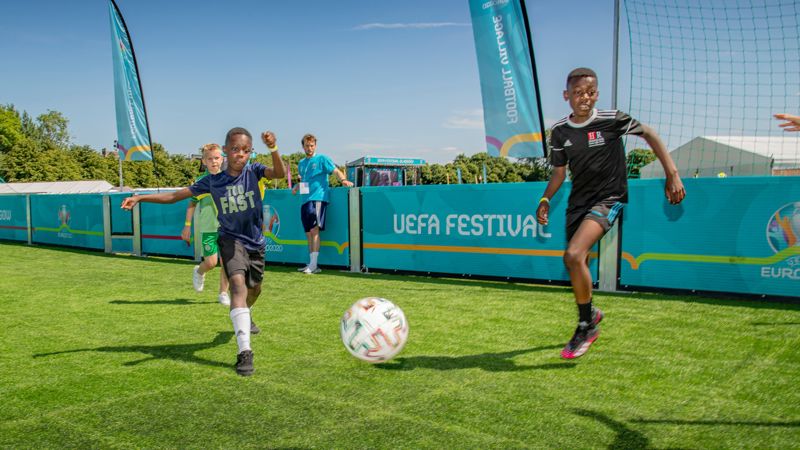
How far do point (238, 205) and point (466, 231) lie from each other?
15.5 ft

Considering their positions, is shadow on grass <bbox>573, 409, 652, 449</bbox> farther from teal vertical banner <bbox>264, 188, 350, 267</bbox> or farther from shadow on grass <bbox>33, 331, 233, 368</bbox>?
teal vertical banner <bbox>264, 188, 350, 267</bbox>

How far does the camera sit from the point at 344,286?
8.78 m

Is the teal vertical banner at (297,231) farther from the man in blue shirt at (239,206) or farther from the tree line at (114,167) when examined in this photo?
the tree line at (114,167)

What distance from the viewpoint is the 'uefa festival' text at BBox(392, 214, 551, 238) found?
8.55m

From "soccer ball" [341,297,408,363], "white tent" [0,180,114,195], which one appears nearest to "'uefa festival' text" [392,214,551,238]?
"soccer ball" [341,297,408,363]

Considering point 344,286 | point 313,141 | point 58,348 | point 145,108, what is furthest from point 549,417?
point 145,108

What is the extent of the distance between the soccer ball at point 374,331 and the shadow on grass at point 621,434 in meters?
1.30

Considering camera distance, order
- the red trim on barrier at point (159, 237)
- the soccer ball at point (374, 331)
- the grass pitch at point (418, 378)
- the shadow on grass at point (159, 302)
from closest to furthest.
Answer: the grass pitch at point (418, 378) < the soccer ball at point (374, 331) < the shadow on grass at point (159, 302) < the red trim on barrier at point (159, 237)

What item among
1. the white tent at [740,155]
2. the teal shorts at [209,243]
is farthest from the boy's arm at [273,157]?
the white tent at [740,155]

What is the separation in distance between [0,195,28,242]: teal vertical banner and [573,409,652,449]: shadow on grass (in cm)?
1908

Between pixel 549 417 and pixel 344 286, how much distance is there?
18.4 feet

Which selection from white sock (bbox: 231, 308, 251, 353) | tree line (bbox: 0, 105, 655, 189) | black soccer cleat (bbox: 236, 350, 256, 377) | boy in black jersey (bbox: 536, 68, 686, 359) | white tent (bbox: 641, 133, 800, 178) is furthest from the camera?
tree line (bbox: 0, 105, 655, 189)

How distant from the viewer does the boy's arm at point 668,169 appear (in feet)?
14.6

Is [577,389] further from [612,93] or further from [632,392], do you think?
[612,93]
